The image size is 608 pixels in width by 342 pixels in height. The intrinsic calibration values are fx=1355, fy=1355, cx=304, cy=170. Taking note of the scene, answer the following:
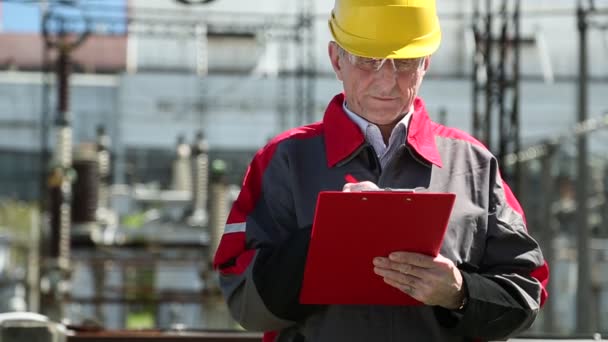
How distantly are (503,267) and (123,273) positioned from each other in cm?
2293

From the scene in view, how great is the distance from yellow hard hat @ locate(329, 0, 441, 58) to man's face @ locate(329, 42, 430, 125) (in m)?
0.03

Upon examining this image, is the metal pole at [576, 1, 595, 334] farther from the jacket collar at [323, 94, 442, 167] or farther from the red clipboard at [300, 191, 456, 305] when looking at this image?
the red clipboard at [300, 191, 456, 305]

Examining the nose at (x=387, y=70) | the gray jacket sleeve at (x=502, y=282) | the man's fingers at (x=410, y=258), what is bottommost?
the gray jacket sleeve at (x=502, y=282)

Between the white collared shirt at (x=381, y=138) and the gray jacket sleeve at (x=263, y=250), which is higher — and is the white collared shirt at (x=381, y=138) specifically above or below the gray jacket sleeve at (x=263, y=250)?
above

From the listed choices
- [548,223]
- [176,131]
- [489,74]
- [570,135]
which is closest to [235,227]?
[489,74]

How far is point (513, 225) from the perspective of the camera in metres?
2.54

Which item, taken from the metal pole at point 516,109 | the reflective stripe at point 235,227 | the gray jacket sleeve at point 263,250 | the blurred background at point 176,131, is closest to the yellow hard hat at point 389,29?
the gray jacket sleeve at point 263,250

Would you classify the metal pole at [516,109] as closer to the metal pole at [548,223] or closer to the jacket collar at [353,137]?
the metal pole at [548,223]

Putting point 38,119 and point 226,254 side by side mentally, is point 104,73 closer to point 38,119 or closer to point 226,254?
point 38,119

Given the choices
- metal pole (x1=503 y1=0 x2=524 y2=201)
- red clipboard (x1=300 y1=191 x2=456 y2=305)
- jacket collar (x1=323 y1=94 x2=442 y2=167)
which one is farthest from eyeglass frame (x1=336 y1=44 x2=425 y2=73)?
metal pole (x1=503 y1=0 x2=524 y2=201)

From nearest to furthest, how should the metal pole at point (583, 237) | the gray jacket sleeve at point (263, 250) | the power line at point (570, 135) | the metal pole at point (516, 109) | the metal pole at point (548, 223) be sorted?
the gray jacket sleeve at point (263, 250), the power line at point (570, 135), the metal pole at point (583, 237), the metal pole at point (516, 109), the metal pole at point (548, 223)

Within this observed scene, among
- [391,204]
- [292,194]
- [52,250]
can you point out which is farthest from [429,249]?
[52,250]

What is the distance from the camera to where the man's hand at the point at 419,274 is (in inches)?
91.7

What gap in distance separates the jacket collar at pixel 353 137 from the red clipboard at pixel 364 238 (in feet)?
0.76
